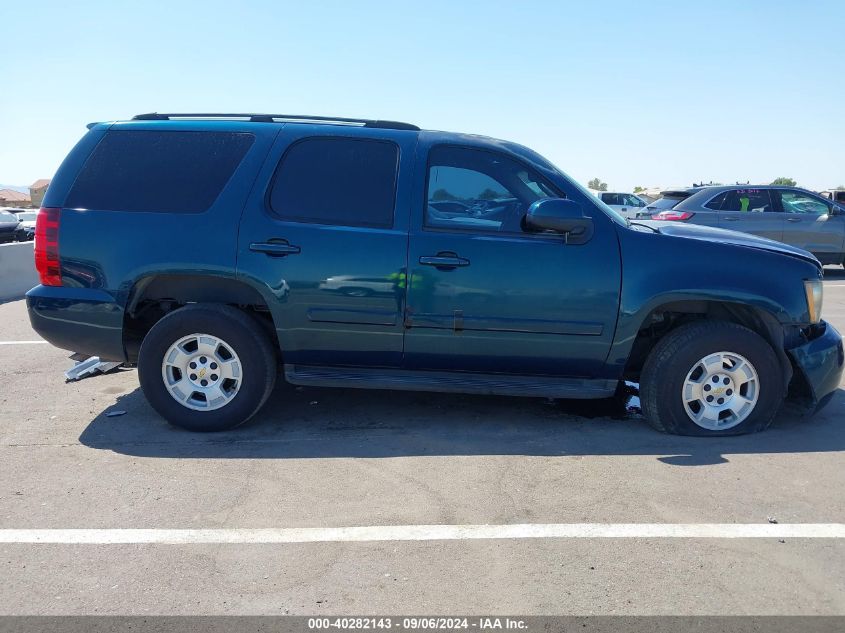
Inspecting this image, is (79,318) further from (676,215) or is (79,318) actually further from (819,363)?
(676,215)

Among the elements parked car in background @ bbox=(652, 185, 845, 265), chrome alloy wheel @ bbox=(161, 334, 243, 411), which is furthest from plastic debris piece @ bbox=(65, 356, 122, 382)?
parked car in background @ bbox=(652, 185, 845, 265)

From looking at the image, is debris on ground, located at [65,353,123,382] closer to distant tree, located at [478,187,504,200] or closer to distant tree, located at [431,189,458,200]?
distant tree, located at [431,189,458,200]

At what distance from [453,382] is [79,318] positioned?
97.2 inches

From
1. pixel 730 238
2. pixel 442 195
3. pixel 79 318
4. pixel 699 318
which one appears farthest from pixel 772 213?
pixel 79 318

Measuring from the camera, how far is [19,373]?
20.6 feet

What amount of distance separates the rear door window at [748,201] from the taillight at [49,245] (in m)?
11.5

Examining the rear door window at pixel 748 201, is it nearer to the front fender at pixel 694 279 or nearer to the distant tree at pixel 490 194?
the front fender at pixel 694 279

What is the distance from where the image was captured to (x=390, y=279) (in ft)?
15.0

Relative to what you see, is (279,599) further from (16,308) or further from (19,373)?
(16,308)

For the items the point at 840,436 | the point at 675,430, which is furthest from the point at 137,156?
the point at 840,436

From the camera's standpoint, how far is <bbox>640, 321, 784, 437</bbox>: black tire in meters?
4.62

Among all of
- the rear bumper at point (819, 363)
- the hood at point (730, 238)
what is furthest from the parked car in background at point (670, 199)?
the rear bumper at point (819, 363)

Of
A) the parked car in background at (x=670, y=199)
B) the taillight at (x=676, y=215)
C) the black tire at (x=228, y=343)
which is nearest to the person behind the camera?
the black tire at (x=228, y=343)

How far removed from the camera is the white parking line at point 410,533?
338 cm
